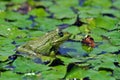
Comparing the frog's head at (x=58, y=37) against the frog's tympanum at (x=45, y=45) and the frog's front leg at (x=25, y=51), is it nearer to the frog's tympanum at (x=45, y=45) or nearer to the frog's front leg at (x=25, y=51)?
the frog's tympanum at (x=45, y=45)

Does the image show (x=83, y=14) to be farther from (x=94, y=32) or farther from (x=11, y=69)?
(x=11, y=69)

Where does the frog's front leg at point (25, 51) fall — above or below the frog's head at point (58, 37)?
below

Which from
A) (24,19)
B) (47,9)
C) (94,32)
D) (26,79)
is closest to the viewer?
(26,79)

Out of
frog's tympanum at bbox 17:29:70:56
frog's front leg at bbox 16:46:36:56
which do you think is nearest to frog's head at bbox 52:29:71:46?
frog's tympanum at bbox 17:29:70:56

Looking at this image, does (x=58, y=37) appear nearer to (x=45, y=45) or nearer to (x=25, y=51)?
(x=45, y=45)

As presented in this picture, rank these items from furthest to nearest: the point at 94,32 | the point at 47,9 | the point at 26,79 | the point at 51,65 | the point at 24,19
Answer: the point at 47,9 < the point at 24,19 < the point at 94,32 < the point at 51,65 < the point at 26,79

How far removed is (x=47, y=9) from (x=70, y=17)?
21.4 inches

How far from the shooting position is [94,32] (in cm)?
530

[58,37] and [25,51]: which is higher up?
[58,37]

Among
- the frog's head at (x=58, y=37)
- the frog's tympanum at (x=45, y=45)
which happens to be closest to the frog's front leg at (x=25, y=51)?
the frog's tympanum at (x=45, y=45)

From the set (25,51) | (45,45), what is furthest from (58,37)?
(25,51)

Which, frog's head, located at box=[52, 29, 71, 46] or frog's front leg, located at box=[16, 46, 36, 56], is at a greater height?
frog's head, located at box=[52, 29, 71, 46]

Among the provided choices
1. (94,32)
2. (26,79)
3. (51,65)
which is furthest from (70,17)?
(26,79)

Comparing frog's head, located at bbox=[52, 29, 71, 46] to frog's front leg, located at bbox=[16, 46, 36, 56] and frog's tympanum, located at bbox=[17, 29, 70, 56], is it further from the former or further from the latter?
frog's front leg, located at bbox=[16, 46, 36, 56]
